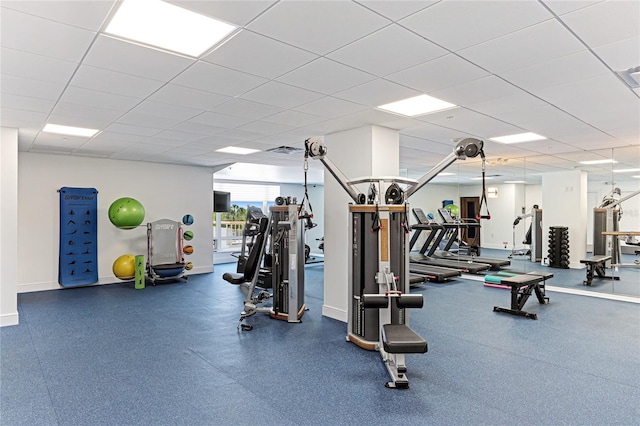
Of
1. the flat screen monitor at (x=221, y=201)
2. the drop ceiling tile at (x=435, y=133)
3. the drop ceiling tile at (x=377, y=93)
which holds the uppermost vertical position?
the drop ceiling tile at (x=435, y=133)

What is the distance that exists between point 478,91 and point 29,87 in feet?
12.3

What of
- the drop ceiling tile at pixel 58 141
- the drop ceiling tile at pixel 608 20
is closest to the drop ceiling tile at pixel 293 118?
the drop ceiling tile at pixel 608 20

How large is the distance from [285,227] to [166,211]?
4.25 m

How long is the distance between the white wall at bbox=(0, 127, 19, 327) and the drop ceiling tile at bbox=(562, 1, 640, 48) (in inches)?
220

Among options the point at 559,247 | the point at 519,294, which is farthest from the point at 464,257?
the point at 519,294

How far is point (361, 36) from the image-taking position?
2221mm

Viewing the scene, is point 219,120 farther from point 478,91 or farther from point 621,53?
point 621,53

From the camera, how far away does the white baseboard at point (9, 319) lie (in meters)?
4.50

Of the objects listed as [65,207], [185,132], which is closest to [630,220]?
[185,132]

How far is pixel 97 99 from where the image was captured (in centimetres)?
347

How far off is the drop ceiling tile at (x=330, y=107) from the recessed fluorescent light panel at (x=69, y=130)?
2900mm

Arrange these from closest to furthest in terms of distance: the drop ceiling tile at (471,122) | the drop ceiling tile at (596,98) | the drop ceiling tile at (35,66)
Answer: the drop ceiling tile at (35,66), the drop ceiling tile at (596,98), the drop ceiling tile at (471,122)

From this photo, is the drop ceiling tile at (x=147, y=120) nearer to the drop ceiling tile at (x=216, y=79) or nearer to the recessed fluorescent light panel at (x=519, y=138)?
the drop ceiling tile at (x=216, y=79)

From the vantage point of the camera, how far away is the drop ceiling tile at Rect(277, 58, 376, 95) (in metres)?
2.69
